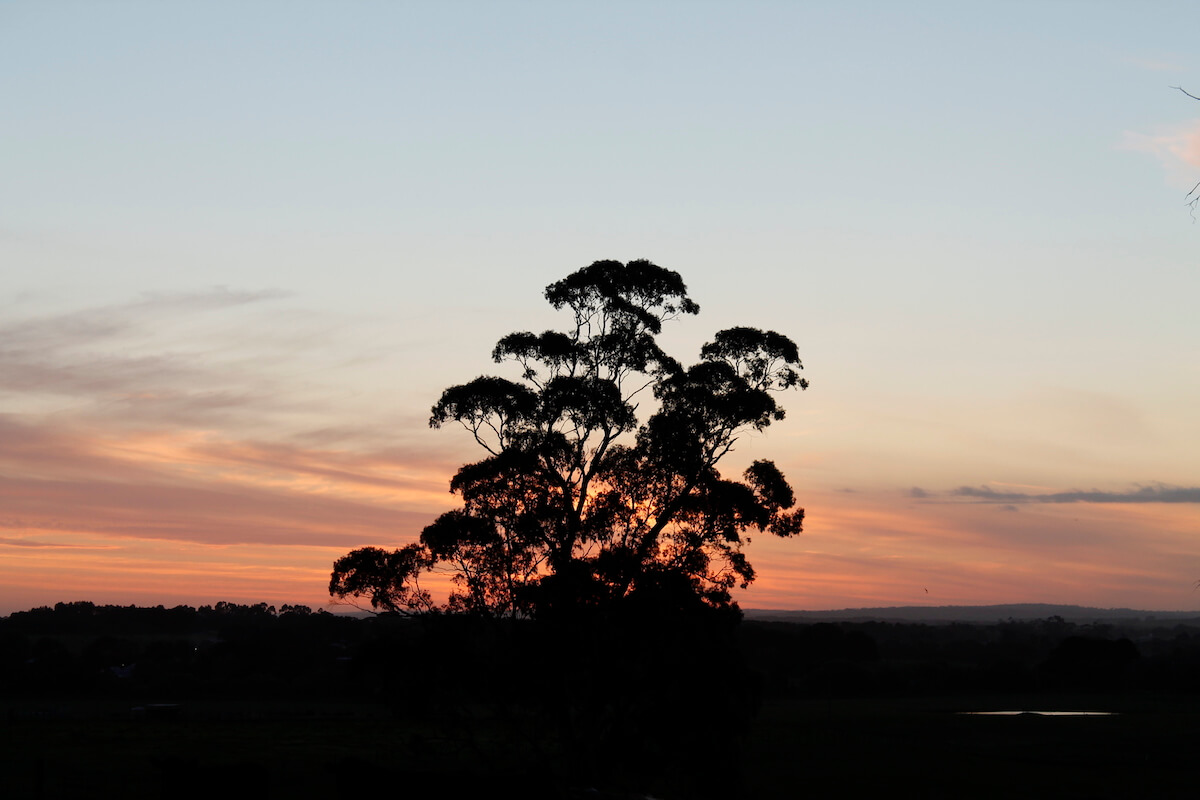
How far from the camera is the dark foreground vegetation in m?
37.2

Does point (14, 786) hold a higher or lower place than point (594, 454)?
lower

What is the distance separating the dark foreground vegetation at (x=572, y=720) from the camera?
37156mm

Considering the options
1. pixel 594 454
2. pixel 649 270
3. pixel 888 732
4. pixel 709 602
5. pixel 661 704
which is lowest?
pixel 888 732

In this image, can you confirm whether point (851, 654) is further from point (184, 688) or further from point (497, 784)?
point (497, 784)

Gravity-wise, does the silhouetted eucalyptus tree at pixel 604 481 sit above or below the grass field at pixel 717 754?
above

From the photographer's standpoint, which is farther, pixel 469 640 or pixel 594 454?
pixel 594 454

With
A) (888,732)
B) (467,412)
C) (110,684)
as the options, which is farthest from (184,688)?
(467,412)

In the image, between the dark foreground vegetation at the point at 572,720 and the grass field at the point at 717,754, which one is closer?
the grass field at the point at 717,754

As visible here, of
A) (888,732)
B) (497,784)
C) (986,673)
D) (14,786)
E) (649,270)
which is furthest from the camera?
(986,673)

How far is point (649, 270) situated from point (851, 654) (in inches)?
4955

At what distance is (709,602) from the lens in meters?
40.2

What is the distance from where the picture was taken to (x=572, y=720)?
126 feet

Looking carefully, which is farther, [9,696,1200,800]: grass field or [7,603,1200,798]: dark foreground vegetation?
[7,603,1200,798]: dark foreground vegetation

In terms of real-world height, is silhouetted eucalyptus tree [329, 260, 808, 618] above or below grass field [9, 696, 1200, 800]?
above
